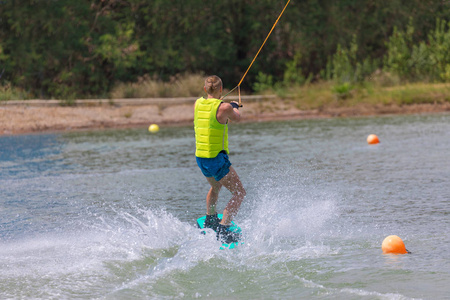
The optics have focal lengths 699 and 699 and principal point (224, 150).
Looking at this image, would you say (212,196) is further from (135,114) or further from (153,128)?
(135,114)

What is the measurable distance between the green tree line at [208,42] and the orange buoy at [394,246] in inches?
795

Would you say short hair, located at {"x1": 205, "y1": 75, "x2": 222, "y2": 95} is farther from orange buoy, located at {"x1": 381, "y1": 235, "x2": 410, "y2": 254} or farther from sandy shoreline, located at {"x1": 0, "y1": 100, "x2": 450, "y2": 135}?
sandy shoreline, located at {"x1": 0, "y1": 100, "x2": 450, "y2": 135}

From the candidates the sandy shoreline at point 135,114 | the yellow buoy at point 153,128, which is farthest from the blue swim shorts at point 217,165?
the sandy shoreline at point 135,114

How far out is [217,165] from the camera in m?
7.34

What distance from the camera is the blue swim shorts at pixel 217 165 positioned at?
24.1 feet

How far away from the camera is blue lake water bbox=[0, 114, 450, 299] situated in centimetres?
629

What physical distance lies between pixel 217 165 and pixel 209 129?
0.39 meters

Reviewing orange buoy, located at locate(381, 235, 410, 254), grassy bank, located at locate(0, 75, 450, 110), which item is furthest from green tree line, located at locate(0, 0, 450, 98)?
orange buoy, located at locate(381, 235, 410, 254)

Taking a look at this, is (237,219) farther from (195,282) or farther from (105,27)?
(105,27)

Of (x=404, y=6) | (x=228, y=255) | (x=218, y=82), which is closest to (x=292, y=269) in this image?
(x=228, y=255)

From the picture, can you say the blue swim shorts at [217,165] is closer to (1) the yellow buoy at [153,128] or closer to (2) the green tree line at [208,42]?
(1) the yellow buoy at [153,128]

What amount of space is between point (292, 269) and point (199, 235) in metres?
1.24

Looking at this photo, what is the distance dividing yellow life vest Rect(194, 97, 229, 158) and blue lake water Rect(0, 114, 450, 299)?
93cm

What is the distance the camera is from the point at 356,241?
7.61 metres
